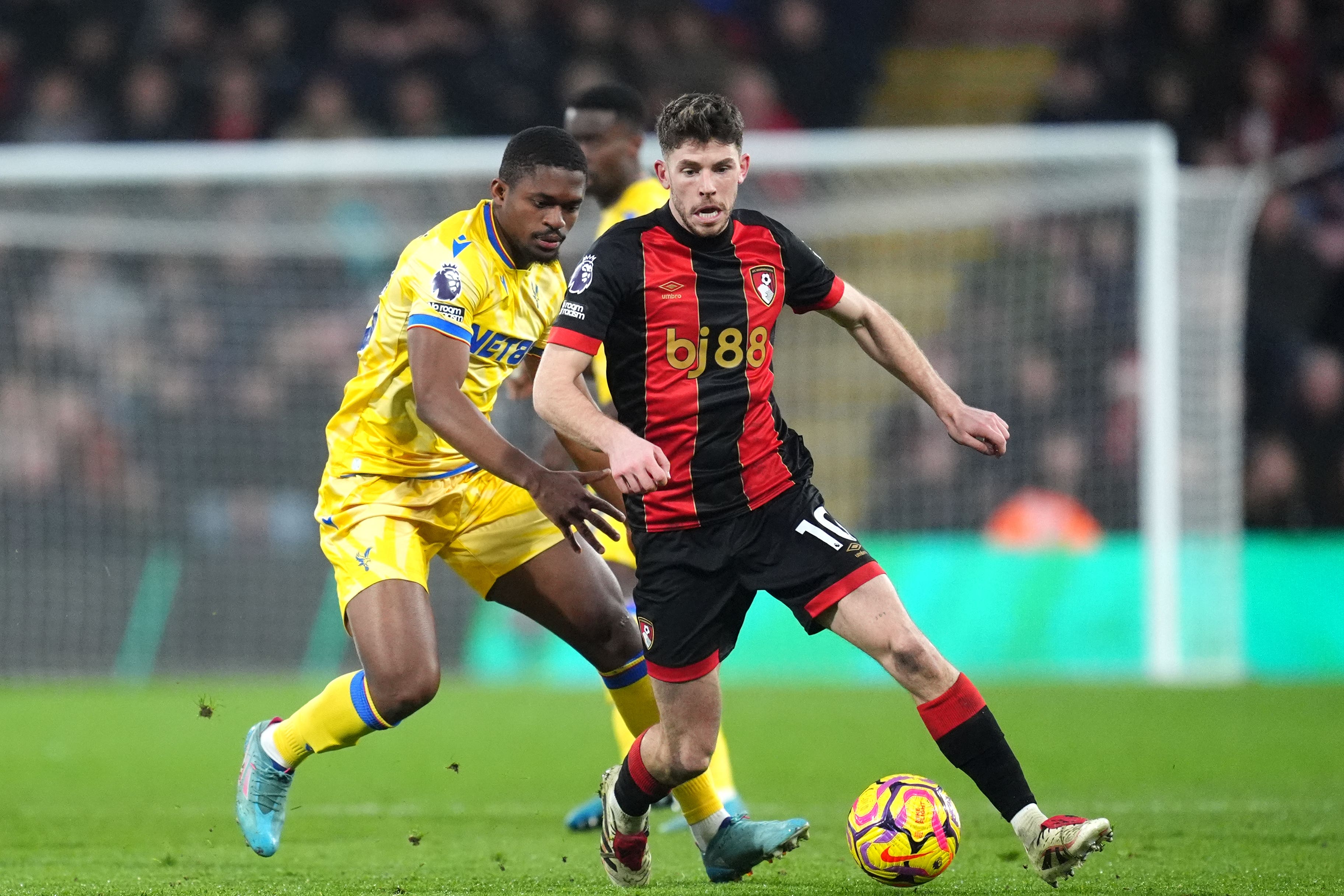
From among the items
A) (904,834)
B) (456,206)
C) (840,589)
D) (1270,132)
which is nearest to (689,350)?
(840,589)

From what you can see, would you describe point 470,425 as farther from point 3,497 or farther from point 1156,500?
point 3,497

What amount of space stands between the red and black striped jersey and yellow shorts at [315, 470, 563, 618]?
0.75m

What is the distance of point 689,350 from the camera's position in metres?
4.70

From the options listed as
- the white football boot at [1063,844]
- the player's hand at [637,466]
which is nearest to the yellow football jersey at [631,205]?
the player's hand at [637,466]

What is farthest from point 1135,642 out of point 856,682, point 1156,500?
point 856,682

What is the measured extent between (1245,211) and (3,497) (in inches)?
391

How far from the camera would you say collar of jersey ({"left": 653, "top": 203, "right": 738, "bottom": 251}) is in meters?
4.71

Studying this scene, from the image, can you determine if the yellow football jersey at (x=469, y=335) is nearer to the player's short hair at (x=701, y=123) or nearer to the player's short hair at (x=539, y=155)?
the player's short hair at (x=539, y=155)

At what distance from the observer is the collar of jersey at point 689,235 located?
15.5 feet

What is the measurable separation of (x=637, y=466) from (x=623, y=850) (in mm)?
1327

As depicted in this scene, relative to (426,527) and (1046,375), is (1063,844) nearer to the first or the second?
(426,527)

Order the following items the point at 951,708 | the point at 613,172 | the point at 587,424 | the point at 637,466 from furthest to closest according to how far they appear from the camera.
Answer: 1. the point at 613,172
2. the point at 951,708
3. the point at 587,424
4. the point at 637,466

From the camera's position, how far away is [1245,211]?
1294cm

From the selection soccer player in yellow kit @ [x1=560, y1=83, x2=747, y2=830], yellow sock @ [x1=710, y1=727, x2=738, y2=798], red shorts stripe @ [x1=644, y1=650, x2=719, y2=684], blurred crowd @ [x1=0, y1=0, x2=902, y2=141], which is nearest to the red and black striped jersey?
red shorts stripe @ [x1=644, y1=650, x2=719, y2=684]
